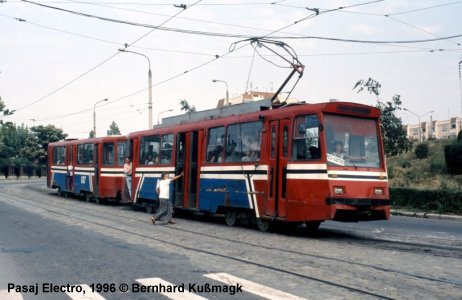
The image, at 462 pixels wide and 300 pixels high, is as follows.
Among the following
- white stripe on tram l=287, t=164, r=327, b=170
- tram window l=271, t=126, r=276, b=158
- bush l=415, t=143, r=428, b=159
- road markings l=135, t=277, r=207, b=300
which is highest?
bush l=415, t=143, r=428, b=159

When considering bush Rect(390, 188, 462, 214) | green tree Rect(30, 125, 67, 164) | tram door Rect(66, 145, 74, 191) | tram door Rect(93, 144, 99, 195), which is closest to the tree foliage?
green tree Rect(30, 125, 67, 164)

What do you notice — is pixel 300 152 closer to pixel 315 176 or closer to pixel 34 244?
pixel 315 176

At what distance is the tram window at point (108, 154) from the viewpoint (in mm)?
25781

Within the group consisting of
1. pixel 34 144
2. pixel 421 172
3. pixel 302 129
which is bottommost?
pixel 421 172

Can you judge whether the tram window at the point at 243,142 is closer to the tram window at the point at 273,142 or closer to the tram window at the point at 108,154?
the tram window at the point at 273,142

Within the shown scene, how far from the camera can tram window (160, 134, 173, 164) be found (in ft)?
62.1

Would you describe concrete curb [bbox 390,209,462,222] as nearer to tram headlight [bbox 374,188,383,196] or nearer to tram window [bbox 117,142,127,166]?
tram headlight [bbox 374,188,383,196]

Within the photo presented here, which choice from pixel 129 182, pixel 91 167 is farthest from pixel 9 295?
pixel 91 167

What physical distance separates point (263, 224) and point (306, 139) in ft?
9.72

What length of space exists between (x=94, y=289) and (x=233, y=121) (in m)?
9.01

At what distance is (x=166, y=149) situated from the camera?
63.1 ft

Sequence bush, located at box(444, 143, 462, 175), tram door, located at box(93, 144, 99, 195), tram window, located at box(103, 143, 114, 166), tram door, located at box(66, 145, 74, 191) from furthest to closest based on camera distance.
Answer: bush, located at box(444, 143, 462, 175), tram door, located at box(66, 145, 74, 191), tram door, located at box(93, 144, 99, 195), tram window, located at box(103, 143, 114, 166)

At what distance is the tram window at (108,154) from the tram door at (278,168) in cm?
1357

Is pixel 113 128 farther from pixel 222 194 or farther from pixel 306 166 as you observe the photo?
pixel 306 166
